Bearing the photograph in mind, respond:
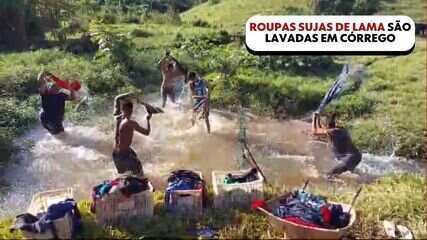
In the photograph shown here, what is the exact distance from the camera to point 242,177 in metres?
7.30

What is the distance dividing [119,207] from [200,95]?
139 inches

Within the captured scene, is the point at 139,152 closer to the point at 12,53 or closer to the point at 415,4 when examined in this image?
the point at 12,53

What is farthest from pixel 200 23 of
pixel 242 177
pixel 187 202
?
pixel 187 202

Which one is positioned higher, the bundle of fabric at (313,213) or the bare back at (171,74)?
the bare back at (171,74)

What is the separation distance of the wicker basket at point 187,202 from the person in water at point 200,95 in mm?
2982

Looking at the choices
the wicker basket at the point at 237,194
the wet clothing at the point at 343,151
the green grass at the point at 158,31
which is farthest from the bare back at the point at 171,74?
the wicker basket at the point at 237,194

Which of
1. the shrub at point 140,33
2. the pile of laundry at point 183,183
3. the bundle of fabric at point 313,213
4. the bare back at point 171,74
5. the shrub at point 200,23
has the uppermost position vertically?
the shrub at point 200,23

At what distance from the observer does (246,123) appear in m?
10.3

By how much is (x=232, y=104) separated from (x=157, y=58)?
2849 mm

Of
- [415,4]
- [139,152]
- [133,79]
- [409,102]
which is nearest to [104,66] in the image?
[133,79]

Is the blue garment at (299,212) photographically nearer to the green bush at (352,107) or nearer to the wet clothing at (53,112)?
the green bush at (352,107)

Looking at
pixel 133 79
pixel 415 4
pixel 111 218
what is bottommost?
pixel 111 218

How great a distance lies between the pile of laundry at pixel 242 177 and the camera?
7.25m

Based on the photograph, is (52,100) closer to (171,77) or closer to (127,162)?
(171,77)
